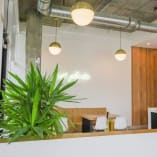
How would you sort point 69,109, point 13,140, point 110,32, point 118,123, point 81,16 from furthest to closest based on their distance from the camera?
point 110,32 → point 69,109 → point 118,123 → point 81,16 → point 13,140

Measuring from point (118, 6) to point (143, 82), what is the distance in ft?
10.7

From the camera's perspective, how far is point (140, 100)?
739 centimetres

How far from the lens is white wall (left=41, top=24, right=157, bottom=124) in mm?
6562

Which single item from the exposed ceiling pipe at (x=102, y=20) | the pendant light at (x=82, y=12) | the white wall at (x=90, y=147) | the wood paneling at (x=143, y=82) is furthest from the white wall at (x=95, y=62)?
the white wall at (x=90, y=147)

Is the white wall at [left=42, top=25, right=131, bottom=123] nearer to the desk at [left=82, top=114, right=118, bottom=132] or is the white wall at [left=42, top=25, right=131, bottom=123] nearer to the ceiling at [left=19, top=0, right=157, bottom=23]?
the desk at [left=82, top=114, right=118, bottom=132]

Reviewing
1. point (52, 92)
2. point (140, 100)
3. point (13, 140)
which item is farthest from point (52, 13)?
point (140, 100)

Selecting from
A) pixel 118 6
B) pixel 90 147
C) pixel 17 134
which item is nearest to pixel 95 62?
pixel 118 6

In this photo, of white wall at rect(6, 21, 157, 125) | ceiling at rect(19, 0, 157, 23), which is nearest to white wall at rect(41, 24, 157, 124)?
white wall at rect(6, 21, 157, 125)

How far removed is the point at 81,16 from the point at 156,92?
570 centimetres

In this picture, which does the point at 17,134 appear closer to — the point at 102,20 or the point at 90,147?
the point at 90,147

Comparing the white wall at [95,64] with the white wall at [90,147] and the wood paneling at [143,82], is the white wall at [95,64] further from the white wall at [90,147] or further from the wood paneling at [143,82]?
the white wall at [90,147]

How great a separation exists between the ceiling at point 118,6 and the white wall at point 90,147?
10.9 ft

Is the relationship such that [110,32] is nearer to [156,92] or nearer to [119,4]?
[119,4]

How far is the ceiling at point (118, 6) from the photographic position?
495 cm
